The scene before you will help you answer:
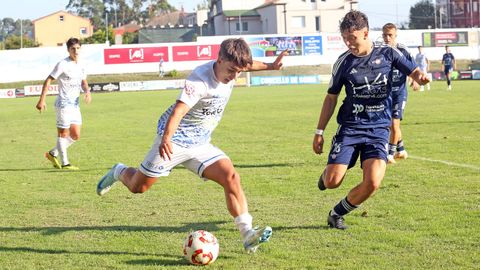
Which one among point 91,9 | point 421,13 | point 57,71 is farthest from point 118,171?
point 91,9

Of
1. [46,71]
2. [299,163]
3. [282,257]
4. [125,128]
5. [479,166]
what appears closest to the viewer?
[282,257]

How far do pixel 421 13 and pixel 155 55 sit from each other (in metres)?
57.1

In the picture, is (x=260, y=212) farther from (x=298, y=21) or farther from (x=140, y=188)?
(x=298, y=21)

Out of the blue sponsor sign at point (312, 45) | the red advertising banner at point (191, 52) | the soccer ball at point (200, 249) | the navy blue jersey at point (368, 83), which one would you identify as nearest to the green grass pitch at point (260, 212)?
the soccer ball at point (200, 249)

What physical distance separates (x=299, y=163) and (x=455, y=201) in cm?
446

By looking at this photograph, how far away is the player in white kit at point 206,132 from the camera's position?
22.2 ft

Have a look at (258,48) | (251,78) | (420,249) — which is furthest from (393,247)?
(258,48)

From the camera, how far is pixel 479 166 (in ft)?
39.2

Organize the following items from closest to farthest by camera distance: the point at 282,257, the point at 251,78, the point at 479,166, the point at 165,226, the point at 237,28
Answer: the point at 282,257, the point at 165,226, the point at 479,166, the point at 251,78, the point at 237,28

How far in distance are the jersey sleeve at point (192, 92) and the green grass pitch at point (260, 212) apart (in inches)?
51.2

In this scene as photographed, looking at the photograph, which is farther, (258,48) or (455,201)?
(258,48)

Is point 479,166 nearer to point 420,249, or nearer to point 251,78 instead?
point 420,249

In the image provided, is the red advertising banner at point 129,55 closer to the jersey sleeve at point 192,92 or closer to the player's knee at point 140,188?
the player's knee at point 140,188

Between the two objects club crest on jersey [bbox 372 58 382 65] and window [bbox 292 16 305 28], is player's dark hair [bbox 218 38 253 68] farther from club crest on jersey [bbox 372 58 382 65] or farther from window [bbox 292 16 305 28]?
window [bbox 292 16 305 28]
